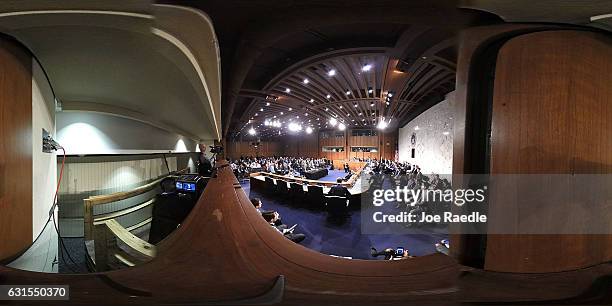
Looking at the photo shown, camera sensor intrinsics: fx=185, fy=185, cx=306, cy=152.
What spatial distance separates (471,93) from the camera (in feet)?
1.80

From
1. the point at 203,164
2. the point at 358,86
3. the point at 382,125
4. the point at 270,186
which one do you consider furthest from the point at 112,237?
the point at 382,125

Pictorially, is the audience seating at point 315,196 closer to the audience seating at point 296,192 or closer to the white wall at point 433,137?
the audience seating at point 296,192

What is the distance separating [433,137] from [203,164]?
98 cm

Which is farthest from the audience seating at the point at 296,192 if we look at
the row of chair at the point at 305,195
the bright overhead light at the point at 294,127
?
the bright overhead light at the point at 294,127

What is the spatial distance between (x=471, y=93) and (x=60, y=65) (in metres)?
1.23

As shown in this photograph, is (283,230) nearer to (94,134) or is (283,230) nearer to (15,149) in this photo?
(94,134)

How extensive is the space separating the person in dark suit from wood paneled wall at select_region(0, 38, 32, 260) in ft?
1.60

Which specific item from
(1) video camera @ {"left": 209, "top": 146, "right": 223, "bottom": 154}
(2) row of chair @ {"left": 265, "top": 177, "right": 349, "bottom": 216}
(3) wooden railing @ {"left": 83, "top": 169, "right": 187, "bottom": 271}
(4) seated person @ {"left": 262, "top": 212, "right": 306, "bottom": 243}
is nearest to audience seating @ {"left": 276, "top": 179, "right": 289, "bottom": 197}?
(2) row of chair @ {"left": 265, "top": 177, "right": 349, "bottom": 216}

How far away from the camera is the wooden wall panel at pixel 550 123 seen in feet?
1.86

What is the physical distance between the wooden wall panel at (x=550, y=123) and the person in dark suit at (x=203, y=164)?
108 cm

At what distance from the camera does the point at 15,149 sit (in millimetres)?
587

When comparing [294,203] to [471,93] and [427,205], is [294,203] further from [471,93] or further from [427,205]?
[471,93]

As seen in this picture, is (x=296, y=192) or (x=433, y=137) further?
(x=296, y=192)

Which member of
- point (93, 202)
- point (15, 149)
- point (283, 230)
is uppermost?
point (15, 149)
